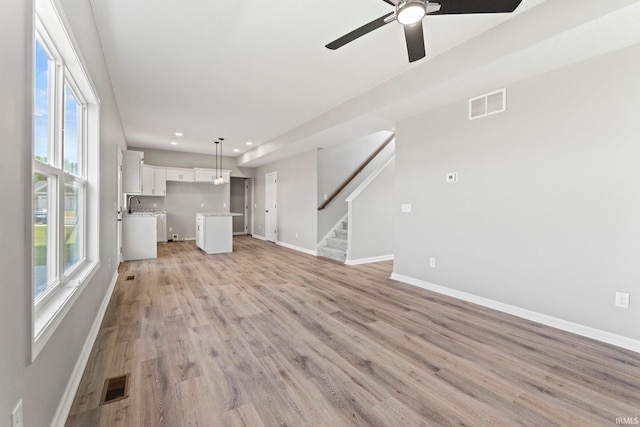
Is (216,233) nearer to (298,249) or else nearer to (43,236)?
(298,249)

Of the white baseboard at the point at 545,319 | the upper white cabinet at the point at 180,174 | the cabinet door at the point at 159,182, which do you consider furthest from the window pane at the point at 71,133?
the upper white cabinet at the point at 180,174

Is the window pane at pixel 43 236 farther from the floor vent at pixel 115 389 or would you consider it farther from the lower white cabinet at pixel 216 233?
the lower white cabinet at pixel 216 233

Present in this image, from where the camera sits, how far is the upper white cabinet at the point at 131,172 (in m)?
5.19

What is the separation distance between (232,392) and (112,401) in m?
0.69

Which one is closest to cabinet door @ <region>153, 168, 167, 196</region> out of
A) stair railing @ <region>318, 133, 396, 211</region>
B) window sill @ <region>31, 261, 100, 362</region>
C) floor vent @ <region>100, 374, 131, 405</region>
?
stair railing @ <region>318, 133, 396, 211</region>

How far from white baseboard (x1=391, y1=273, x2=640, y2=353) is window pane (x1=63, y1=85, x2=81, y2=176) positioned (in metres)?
4.11

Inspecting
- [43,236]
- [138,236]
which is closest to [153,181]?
[138,236]

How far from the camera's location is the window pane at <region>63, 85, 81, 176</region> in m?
2.14

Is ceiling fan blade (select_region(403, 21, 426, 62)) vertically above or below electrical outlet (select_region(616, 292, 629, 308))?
above

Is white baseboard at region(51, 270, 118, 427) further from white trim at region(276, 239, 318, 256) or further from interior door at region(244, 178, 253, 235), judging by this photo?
interior door at region(244, 178, 253, 235)

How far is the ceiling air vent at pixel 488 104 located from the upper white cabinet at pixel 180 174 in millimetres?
7733

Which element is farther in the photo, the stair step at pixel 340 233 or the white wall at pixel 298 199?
the white wall at pixel 298 199

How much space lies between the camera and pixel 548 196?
2.86 metres

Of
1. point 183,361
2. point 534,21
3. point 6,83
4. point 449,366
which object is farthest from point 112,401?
point 534,21
